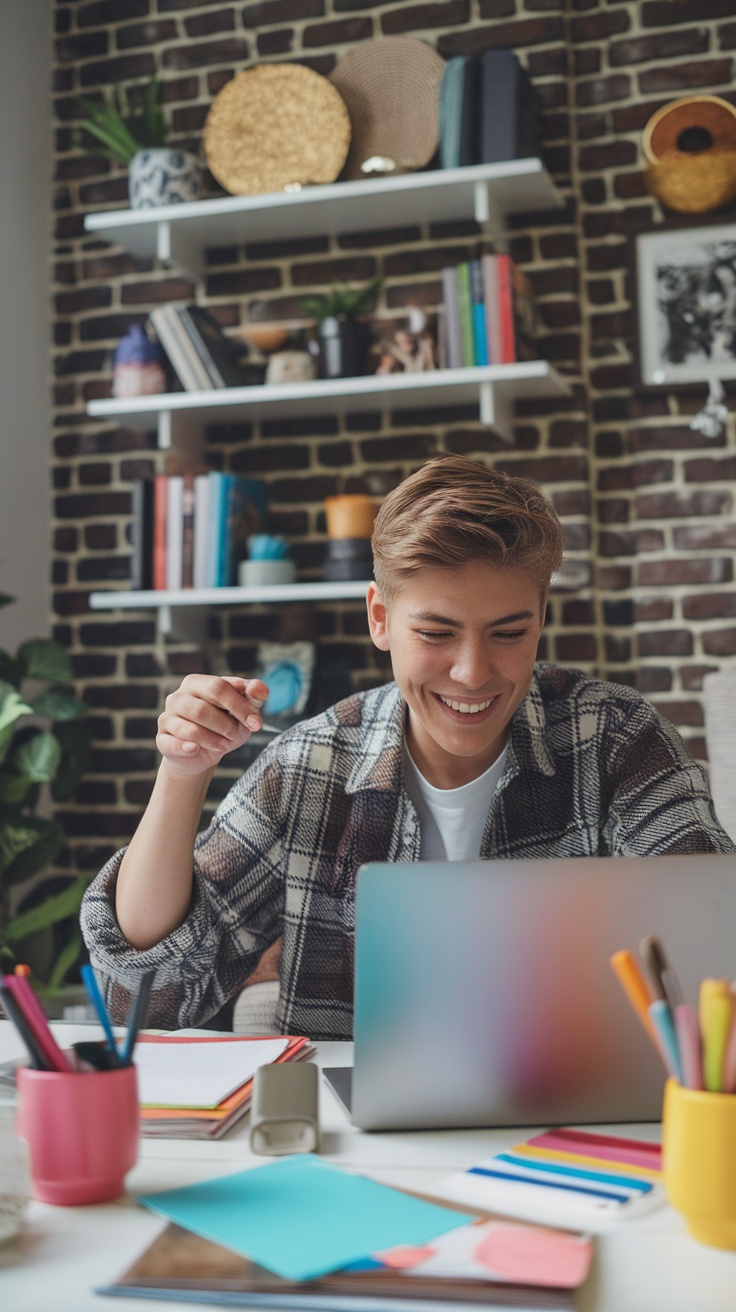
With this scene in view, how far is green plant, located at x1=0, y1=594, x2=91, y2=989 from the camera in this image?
8.57ft

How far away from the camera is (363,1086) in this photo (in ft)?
2.95

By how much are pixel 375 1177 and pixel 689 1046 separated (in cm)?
25

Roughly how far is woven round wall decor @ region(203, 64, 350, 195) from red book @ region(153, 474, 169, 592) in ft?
2.40

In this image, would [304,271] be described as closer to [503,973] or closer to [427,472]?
[427,472]

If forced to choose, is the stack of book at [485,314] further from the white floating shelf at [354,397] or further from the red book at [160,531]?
the red book at [160,531]

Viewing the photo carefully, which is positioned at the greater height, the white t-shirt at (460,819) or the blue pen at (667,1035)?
the white t-shirt at (460,819)

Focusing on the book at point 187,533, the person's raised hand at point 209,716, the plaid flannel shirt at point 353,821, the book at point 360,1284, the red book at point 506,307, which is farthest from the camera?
the book at point 187,533

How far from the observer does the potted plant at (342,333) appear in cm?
275

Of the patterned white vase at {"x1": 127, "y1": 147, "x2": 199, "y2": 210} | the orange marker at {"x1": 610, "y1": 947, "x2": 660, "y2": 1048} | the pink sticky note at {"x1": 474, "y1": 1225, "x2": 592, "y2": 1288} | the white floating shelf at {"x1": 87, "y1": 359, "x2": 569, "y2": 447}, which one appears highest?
the patterned white vase at {"x1": 127, "y1": 147, "x2": 199, "y2": 210}

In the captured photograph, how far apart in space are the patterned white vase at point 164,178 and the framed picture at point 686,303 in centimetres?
107

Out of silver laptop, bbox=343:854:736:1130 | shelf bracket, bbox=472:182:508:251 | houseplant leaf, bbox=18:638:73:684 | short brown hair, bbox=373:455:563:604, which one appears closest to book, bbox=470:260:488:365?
shelf bracket, bbox=472:182:508:251

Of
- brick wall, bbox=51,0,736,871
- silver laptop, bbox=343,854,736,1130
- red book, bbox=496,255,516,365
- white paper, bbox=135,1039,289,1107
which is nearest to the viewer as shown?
silver laptop, bbox=343,854,736,1130

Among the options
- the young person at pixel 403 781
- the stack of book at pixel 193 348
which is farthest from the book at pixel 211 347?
the young person at pixel 403 781

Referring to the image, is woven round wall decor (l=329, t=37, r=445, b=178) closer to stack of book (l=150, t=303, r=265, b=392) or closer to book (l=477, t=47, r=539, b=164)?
book (l=477, t=47, r=539, b=164)
